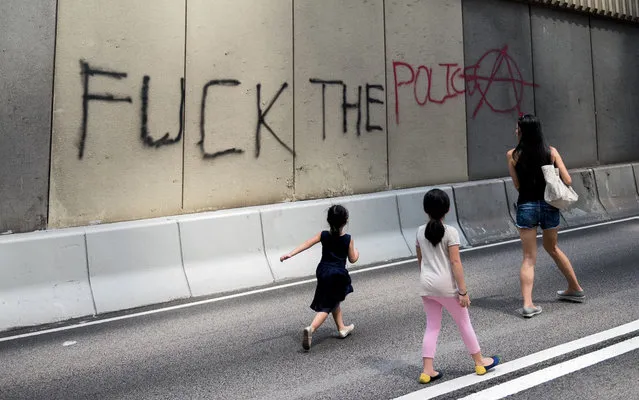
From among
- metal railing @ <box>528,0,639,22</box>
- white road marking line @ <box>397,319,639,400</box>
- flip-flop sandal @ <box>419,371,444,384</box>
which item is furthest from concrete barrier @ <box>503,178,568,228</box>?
flip-flop sandal @ <box>419,371,444,384</box>

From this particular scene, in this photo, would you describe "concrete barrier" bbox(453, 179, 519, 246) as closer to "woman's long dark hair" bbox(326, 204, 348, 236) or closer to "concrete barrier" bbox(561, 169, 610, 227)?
"concrete barrier" bbox(561, 169, 610, 227)

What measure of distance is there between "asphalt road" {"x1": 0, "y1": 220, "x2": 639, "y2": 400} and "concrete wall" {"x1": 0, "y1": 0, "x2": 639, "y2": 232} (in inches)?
119

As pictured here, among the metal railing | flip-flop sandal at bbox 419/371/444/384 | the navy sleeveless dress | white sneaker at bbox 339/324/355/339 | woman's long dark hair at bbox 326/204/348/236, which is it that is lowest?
flip-flop sandal at bbox 419/371/444/384

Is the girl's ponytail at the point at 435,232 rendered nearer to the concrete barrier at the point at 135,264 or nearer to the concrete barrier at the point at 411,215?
the concrete barrier at the point at 135,264

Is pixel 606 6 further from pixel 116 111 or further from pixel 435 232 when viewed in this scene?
pixel 435 232

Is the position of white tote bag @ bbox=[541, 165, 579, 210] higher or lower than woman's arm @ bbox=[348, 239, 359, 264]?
higher

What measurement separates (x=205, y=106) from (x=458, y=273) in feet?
22.3

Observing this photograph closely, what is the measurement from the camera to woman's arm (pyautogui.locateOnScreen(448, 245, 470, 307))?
3879 mm

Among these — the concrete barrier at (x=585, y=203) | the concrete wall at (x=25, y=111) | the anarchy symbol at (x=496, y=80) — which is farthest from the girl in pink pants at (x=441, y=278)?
the anarchy symbol at (x=496, y=80)

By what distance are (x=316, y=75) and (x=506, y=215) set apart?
16.1 feet

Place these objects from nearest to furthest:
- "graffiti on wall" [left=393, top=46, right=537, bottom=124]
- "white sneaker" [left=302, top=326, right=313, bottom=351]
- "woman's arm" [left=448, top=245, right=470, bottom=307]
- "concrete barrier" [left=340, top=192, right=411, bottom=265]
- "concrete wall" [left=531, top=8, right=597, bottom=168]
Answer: "woman's arm" [left=448, top=245, right=470, bottom=307]
"white sneaker" [left=302, top=326, right=313, bottom=351]
"concrete barrier" [left=340, top=192, right=411, bottom=265]
"graffiti on wall" [left=393, top=46, right=537, bottom=124]
"concrete wall" [left=531, top=8, right=597, bottom=168]

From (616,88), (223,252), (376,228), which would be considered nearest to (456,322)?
(223,252)

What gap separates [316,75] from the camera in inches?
425

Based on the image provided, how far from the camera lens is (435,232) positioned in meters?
3.96
